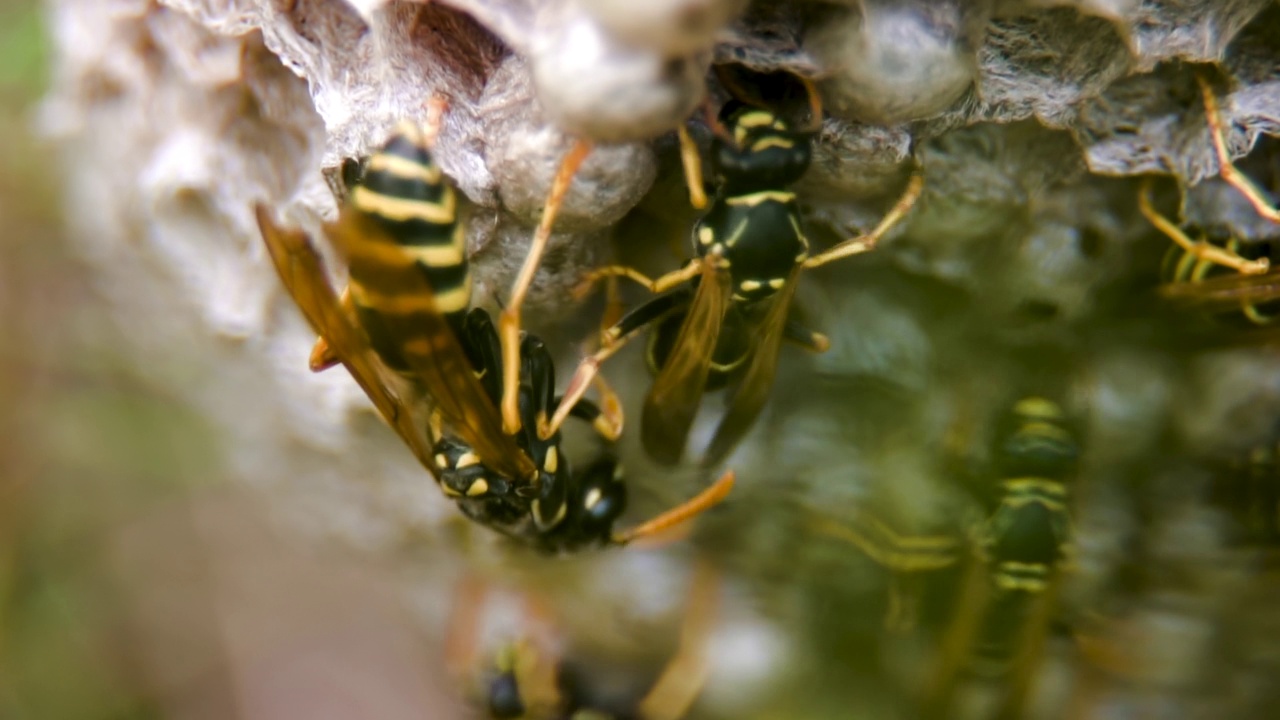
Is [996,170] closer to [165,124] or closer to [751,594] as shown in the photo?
[751,594]

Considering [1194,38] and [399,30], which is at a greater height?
[1194,38]

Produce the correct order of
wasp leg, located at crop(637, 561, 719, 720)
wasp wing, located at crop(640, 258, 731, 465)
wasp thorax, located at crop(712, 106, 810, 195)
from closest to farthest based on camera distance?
wasp thorax, located at crop(712, 106, 810, 195) → wasp wing, located at crop(640, 258, 731, 465) → wasp leg, located at crop(637, 561, 719, 720)

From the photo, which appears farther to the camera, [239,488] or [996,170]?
[239,488]

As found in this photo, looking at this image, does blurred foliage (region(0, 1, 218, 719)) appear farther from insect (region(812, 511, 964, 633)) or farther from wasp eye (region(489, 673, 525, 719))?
insect (region(812, 511, 964, 633))

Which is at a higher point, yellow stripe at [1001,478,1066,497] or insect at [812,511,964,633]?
yellow stripe at [1001,478,1066,497]

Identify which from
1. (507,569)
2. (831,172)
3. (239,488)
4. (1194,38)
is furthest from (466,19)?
(239,488)

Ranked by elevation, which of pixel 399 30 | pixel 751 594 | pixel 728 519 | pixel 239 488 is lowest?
pixel 239 488

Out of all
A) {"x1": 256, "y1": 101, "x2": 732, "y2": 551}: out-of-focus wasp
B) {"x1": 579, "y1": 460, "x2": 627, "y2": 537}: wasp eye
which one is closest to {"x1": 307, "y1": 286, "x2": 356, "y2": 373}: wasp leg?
{"x1": 256, "y1": 101, "x2": 732, "y2": 551}: out-of-focus wasp
